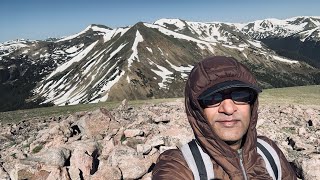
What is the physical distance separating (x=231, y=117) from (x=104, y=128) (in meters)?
17.1

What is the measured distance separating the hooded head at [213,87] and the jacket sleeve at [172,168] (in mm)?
338

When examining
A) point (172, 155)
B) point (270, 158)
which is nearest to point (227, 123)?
point (172, 155)

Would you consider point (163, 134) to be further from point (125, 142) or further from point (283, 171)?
point (283, 171)

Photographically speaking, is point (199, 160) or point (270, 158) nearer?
point (199, 160)

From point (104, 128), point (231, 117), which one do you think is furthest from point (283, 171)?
point (104, 128)

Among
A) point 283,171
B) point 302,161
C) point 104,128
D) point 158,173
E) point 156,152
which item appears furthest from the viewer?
point 104,128

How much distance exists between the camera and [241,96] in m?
4.68

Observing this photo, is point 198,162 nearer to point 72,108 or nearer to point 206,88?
point 206,88

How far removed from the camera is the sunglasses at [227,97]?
4584mm

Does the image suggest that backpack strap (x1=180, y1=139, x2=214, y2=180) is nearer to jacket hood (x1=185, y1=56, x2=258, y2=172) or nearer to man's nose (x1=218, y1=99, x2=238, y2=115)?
jacket hood (x1=185, y1=56, x2=258, y2=172)

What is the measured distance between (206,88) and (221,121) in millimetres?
470

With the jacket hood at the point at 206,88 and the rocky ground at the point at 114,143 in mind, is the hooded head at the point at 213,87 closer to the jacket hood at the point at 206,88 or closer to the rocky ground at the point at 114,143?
the jacket hood at the point at 206,88

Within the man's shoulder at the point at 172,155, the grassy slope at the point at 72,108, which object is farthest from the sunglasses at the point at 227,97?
the grassy slope at the point at 72,108

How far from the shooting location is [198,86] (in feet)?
14.8
